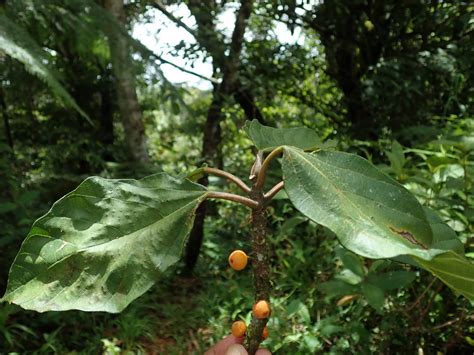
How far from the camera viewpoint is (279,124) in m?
4.40

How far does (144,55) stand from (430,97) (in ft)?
7.64

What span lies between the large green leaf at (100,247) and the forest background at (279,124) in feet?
3.99

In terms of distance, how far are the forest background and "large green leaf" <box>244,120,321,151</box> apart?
989mm

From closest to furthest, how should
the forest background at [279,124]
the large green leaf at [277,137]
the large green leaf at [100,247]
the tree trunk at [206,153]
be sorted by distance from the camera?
the large green leaf at [100,247] → the large green leaf at [277,137] → the forest background at [279,124] → the tree trunk at [206,153]

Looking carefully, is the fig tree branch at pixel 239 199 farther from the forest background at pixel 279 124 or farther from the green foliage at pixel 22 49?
the green foliage at pixel 22 49

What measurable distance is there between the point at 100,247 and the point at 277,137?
0.36 metres

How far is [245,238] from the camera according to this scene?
362 cm

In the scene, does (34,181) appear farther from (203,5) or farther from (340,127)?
(340,127)

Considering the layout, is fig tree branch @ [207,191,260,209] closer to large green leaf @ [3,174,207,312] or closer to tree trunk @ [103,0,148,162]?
large green leaf @ [3,174,207,312]

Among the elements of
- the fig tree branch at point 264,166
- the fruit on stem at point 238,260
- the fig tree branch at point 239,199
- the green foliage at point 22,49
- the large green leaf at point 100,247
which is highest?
the green foliage at point 22,49

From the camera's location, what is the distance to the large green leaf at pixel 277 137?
30.5 inches

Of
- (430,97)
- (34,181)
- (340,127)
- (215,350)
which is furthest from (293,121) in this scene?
(215,350)

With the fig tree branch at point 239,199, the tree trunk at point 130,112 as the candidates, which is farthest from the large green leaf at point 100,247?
the tree trunk at point 130,112

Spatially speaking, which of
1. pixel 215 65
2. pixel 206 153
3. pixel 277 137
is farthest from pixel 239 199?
pixel 215 65
